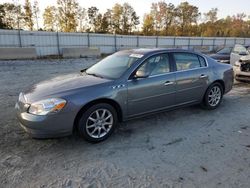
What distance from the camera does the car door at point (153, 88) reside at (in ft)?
12.0

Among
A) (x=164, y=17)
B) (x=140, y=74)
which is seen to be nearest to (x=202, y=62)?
(x=140, y=74)

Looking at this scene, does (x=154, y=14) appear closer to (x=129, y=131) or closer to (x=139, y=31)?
(x=139, y=31)

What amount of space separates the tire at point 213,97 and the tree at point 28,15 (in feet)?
118

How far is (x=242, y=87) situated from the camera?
7.27 metres

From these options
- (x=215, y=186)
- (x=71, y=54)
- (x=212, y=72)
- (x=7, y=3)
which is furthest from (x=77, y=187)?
(x=7, y=3)

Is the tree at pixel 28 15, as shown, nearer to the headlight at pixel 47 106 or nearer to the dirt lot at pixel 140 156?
the dirt lot at pixel 140 156

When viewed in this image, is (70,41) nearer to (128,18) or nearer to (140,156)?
(140,156)

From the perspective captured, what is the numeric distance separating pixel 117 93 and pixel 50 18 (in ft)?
124

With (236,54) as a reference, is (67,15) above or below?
above

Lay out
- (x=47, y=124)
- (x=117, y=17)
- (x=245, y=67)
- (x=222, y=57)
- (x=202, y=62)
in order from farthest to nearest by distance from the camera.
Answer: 1. (x=117, y=17)
2. (x=222, y=57)
3. (x=245, y=67)
4. (x=202, y=62)
5. (x=47, y=124)

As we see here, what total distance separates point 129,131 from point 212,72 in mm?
2483

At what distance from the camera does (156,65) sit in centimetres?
402

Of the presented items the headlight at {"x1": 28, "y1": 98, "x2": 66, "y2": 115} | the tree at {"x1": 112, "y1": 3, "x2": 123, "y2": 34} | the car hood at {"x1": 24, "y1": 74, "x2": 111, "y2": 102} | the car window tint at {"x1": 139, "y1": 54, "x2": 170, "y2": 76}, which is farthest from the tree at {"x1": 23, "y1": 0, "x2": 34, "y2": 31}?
the headlight at {"x1": 28, "y1": 98, "x2": 66, "y2": 115}

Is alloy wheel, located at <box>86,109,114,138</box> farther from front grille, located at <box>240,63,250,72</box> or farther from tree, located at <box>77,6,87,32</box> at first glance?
tree, located at <box>77,6,87,32</box>
